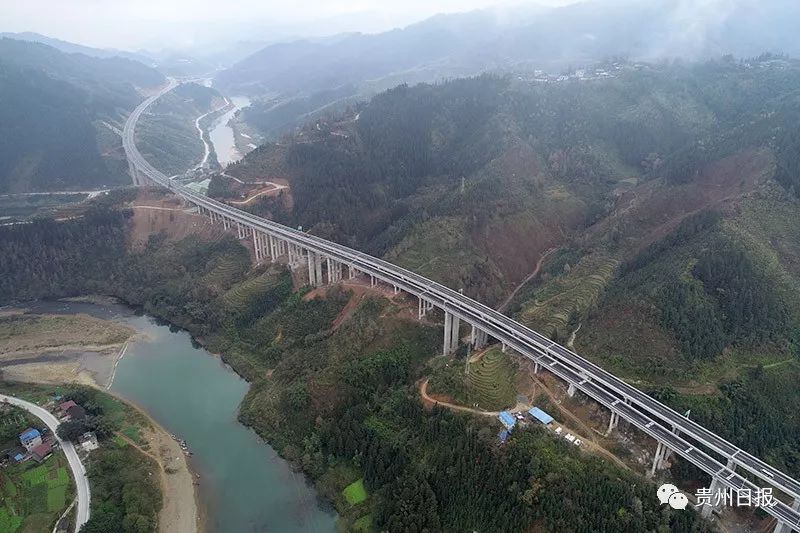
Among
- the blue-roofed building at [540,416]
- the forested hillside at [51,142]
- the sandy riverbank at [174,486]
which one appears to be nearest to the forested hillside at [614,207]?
the blue-roofed building at [540,416]

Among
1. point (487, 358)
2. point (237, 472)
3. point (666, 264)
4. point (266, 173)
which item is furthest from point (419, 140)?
point (237, 472)

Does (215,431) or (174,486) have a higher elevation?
(174,486)

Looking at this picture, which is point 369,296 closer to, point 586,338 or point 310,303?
point 310,303

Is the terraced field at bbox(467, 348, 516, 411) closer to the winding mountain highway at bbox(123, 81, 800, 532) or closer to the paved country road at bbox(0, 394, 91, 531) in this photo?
the winding mountain highway at bbox(123, 81, 800, 532)

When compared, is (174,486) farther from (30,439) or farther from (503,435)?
(503,435)

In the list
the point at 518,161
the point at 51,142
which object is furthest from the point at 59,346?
the point at 51,142

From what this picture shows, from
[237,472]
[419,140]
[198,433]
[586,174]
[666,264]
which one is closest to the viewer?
[237,472]

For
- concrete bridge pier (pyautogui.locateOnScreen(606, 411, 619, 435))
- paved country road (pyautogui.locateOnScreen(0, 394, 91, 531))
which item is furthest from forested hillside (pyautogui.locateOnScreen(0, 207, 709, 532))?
concrete bridge pier (pyautogui.locateOnScreen(606, 411, 619, 435))
